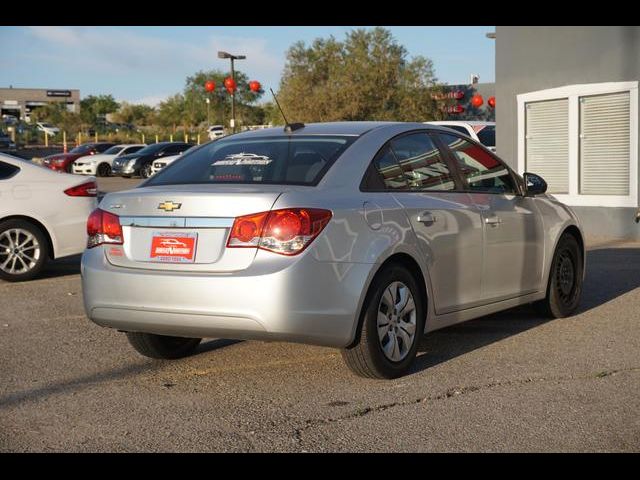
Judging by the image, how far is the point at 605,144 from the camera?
14.8m

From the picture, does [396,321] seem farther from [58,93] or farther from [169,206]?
[58,93]

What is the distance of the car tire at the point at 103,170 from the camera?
133 feet

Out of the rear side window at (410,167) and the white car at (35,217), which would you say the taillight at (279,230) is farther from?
the white car at (35,217)

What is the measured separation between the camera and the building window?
14.5m

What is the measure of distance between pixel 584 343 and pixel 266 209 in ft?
9.51

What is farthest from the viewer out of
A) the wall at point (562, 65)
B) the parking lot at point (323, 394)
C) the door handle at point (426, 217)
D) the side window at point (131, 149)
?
the side window at point (131, 149)

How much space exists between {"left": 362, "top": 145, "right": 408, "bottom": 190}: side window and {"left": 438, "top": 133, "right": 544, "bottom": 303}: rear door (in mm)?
754

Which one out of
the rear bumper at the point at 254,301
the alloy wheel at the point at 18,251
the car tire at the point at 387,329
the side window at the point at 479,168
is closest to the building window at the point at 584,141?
the side window at the point at 479,168

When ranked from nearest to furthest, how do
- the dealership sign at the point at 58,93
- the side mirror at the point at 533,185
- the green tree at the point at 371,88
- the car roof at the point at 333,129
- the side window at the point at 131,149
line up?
the car roof at the point at 333,129, the side mirror at the point at 533,185, the side window at the point at 131,149, the green tree at the point at 371,88, the dealership sign at the point at 58,93

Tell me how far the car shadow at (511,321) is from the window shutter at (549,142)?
3.96 metres

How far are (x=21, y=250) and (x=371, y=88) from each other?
38.8 metres

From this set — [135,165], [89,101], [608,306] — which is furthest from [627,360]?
[89,101]

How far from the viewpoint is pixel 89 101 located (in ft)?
339

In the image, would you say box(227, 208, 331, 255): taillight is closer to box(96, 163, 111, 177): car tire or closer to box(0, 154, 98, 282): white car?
box(0, 154, 98, 282): white car
